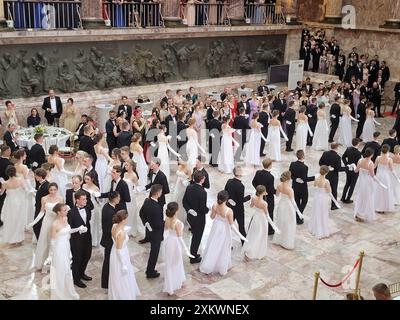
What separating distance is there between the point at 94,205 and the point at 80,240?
135 centimetres

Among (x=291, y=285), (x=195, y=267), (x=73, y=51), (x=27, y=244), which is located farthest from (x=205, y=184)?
(x=73, y=51)

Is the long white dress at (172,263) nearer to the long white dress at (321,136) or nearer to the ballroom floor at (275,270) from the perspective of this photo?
the ballroom floor at (275,270)

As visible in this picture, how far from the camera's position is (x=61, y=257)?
24.2 ft

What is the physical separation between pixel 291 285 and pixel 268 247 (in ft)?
4.41

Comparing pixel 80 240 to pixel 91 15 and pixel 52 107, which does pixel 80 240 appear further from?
pixel 91 15

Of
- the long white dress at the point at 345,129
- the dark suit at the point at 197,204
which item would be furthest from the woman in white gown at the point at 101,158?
the long white dress at the point at 345,129

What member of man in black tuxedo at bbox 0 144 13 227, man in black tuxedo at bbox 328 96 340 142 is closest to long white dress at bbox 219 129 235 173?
man in black tuxedo at bbox 328 96 340 142

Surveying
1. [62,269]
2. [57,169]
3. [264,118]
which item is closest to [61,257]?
[62,269]

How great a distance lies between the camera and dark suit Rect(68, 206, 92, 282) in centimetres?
770

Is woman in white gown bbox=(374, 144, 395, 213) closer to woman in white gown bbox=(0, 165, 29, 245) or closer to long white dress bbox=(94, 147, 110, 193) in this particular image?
long white dress bbox=(94, 147, 110, 193)

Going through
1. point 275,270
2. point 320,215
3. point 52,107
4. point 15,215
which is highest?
A: point 52,107

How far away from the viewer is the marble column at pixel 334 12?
25.6 m

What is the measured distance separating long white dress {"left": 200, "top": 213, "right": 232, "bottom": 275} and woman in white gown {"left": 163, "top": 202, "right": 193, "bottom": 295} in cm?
62

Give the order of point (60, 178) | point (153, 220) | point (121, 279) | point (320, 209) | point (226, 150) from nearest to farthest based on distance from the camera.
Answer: point (121, 279), point (153, 220), point (320, 209), point (60, 178), point (226, 150)
